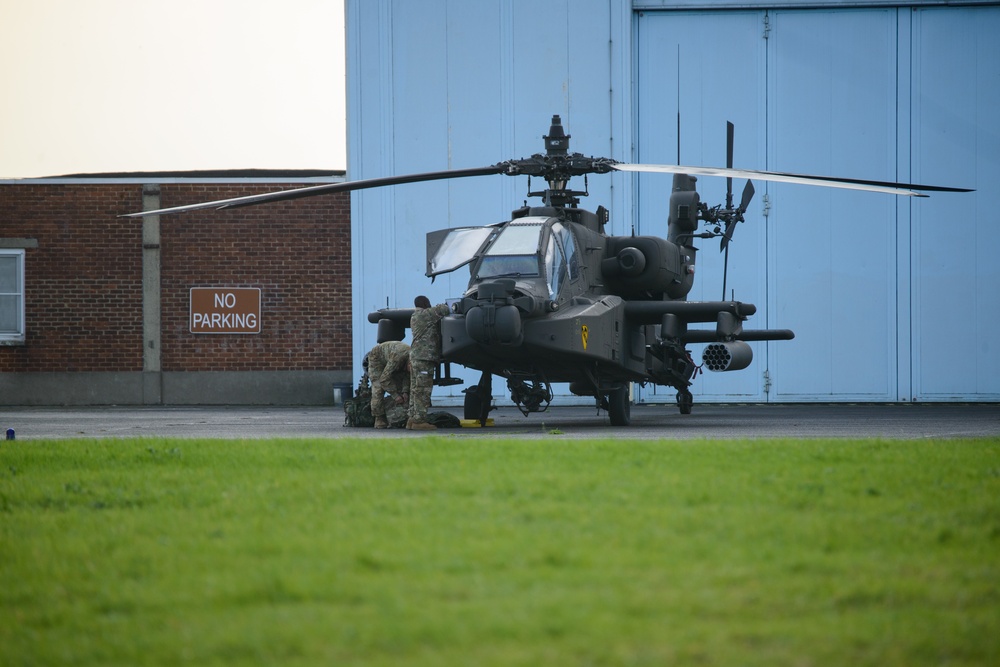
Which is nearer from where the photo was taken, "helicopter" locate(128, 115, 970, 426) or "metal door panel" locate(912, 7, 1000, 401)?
"helicopter" locate(128, 115, 970, 426)

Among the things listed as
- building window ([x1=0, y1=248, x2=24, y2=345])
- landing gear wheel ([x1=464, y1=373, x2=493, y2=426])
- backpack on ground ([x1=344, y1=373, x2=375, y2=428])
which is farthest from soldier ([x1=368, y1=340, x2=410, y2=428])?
building window ([x1=0, y1=248, x2=24, y2=345])

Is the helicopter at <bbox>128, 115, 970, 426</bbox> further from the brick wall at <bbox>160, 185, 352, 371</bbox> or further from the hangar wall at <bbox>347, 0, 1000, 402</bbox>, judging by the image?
the brick wall at <bbox>160, 185, 352, 371</bbox>

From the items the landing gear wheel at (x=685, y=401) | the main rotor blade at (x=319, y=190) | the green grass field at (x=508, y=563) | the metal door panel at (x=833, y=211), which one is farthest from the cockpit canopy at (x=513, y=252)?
the metal door panel at (x=833, y=211)

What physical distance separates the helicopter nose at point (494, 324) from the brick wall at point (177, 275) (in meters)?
11.2

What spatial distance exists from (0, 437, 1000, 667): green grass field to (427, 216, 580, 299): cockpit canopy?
5.51 m

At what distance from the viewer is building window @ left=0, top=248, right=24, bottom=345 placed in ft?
78.6

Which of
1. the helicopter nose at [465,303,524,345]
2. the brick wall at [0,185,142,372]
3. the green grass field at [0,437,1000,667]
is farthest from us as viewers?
the brick wall at [0,185,142,372]

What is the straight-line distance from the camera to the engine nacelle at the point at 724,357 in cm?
1448

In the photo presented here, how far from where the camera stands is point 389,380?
14.5m

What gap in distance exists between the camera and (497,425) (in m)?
15.1

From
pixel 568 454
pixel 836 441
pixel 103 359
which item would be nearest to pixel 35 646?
pixel 568 454

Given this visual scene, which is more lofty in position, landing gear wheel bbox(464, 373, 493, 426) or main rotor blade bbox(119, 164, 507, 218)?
main rotor blade bbox(119, 164, 507, 218)

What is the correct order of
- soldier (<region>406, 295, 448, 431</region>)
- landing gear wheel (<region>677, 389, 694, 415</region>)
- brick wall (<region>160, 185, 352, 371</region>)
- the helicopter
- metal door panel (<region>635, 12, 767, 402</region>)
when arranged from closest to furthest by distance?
the helicopter < soldier (<region>406, 295, 448, 431</region>) < landing gear wheel (<region>677, 389, 694, 415</region>) < metal door panel (<region>635, 12, 767, 402</region>) < brick wall (<region>160, 185, 352, 371</region>)

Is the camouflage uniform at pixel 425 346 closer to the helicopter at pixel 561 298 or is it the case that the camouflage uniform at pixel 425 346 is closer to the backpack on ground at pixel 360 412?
the helicopter at pixel 561 298
